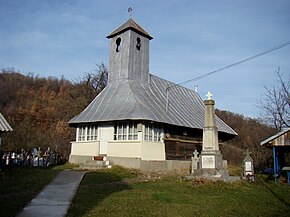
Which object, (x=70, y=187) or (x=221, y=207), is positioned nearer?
(x=221, y=207)

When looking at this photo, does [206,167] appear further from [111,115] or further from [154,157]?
[111,115]

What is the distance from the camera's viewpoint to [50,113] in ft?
153

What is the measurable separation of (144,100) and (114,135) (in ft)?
10.8

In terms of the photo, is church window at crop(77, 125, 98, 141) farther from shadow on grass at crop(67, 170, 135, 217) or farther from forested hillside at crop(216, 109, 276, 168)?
forested hillside at crop(216, 109, 276, 168)

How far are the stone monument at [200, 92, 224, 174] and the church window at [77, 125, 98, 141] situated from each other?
8.96 meters

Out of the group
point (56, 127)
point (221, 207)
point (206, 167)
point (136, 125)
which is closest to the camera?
point (221, 207)

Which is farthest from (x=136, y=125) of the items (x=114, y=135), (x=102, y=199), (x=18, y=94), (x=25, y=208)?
(x=18, y=94)

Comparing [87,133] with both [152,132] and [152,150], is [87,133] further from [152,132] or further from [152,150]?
[152,150]

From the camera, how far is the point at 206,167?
1507 cm

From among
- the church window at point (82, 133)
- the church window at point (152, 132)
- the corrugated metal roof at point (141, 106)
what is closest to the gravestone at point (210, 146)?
the corrugated metal roof at point (141, 106)

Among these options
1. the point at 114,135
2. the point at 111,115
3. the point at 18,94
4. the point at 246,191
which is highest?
the point at 18,94

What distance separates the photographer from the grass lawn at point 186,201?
7.80m

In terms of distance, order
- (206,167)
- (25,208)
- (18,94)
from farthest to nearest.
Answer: (18,94) < (206,167) < (25,208)

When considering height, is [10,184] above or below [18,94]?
below
